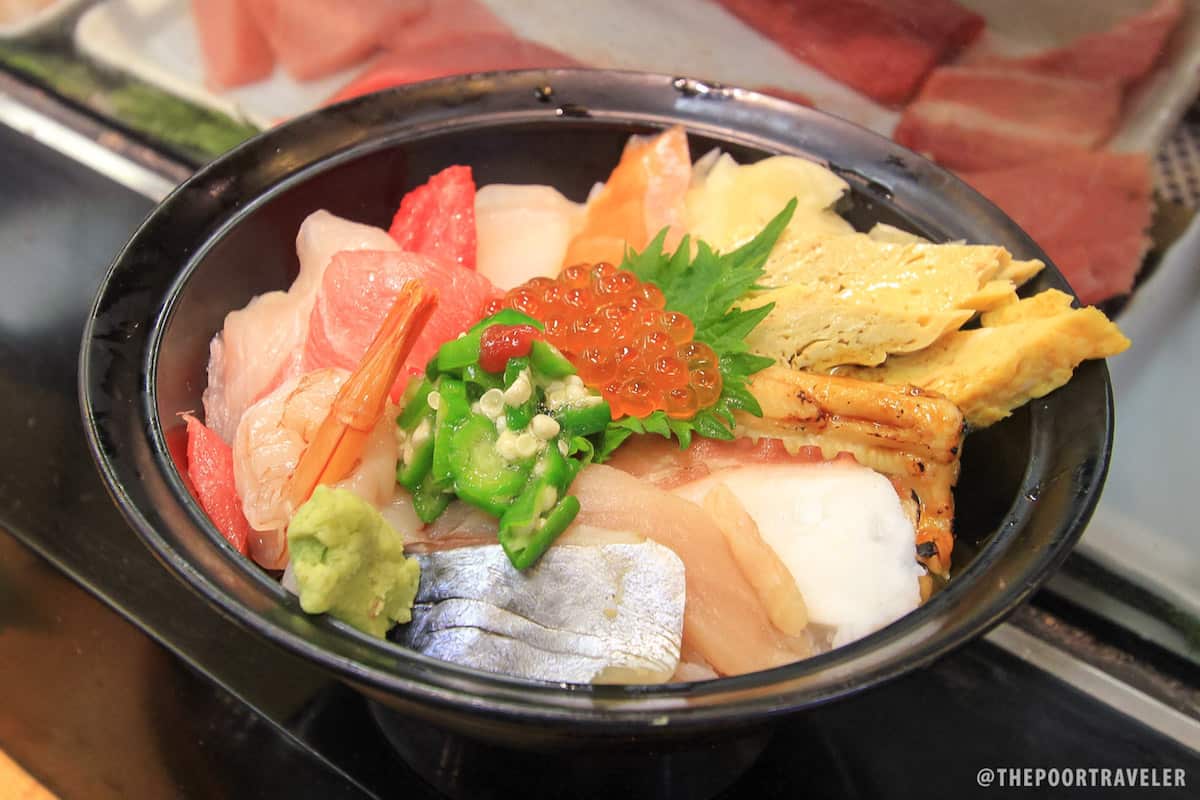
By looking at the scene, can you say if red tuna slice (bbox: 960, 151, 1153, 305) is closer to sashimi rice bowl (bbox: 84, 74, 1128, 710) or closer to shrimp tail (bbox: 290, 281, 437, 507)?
sashimi rice bowl (bbox: 84, 74, 1128, 710)

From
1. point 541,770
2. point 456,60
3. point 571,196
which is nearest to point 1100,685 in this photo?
point 541,770

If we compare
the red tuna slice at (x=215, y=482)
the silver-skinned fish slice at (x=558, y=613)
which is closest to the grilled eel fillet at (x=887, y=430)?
the silver-skinned fish slice at (x=558, y=613)

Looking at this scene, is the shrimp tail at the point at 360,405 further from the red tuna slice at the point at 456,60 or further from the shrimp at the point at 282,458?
the red tuna slice at the point at 456,60

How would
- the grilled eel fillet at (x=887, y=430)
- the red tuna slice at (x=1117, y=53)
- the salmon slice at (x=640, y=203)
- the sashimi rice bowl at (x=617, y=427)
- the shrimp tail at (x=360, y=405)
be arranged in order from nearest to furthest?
1. the sashimi rice bowl at (x=617, y=427)
2. the shrimp tail at (x=360, y=405)
3. the grilled eel fillet at (x=887, y=430)
4. the salmon slice at (x=640, y=203)
5. the red tuna slice at (x=1117, y=53)

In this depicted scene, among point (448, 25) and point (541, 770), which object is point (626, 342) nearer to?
point (541, 770)

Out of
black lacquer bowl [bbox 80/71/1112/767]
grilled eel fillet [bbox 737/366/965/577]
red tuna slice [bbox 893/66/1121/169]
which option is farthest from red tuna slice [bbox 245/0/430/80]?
grilled eel fillet [bbox 737/366/965/577]

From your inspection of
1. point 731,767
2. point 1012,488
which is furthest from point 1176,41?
point 731,767

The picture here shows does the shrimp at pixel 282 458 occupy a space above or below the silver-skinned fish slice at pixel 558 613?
above

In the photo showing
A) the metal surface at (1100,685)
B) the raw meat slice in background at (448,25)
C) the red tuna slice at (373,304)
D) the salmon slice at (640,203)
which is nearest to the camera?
the red tuna slice at (373,304)
